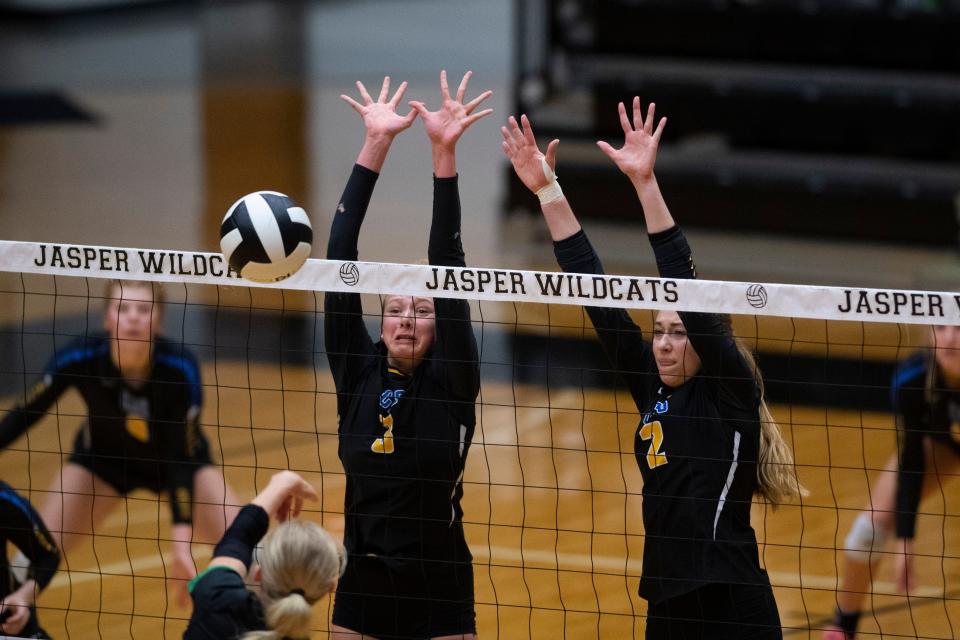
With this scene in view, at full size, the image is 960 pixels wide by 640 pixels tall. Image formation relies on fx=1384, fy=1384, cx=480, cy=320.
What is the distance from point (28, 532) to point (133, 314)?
3.69 feet

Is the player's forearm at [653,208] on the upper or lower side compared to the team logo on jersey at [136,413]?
upper

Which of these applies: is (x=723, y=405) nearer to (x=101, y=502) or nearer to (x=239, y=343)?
(x=101, y=502)

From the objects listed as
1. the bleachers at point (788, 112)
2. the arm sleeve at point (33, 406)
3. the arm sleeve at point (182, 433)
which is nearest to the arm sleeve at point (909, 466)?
the arm sleeve at point (182, 433)

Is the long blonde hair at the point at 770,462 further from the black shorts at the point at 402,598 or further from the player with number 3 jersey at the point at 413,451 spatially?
the black shorts at the point at 402,598

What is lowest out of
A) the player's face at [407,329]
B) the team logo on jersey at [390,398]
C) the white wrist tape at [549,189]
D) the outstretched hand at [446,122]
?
the team logo on jersey at [390,398]

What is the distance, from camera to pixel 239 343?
11.1 metres

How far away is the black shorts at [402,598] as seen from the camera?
4.64m

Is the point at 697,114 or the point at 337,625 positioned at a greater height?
the point at 697,114

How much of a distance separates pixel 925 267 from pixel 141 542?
8.06 m

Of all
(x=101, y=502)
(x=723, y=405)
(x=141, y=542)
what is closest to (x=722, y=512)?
(x=723, y=405)

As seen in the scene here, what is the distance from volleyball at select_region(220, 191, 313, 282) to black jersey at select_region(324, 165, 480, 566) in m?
0.20

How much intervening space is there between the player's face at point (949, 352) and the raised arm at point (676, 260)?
209 centimetres

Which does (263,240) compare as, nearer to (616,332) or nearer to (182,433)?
(616,332)

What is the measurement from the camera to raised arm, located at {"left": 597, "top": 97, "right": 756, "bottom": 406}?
14.1 ft
